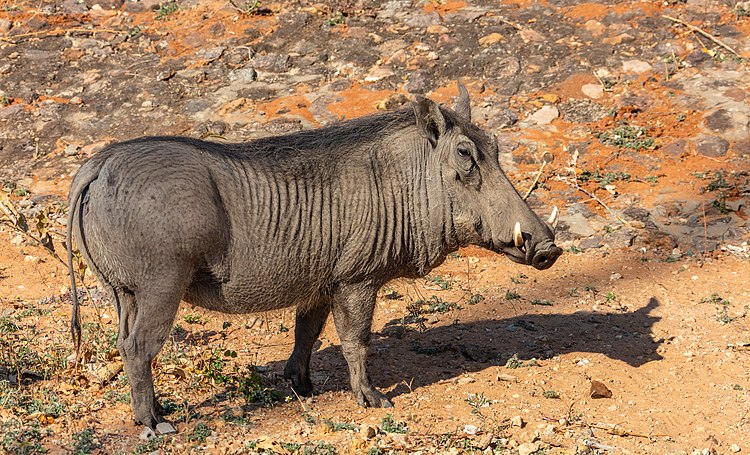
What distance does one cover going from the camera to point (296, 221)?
204 inches

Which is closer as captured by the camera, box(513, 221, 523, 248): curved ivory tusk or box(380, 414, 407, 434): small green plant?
box(380, 414, 407, 434): small green plant

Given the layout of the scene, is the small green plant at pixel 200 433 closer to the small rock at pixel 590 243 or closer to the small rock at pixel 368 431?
the small rock at pixel 368 431

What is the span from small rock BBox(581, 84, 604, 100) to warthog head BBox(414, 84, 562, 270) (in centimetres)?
515

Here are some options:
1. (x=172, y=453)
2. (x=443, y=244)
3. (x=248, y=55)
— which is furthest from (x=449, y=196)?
(x=248, y=55)

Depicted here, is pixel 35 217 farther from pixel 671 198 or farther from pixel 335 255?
pixel 671 198

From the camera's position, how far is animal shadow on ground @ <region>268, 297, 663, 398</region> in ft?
19.8

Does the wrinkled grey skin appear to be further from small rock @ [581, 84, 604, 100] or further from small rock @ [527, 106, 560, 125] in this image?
small rock @ [581, 84, 604, 100]

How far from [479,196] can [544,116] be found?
4.93 meters

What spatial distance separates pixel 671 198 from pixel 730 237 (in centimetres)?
76

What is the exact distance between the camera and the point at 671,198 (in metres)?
8.70

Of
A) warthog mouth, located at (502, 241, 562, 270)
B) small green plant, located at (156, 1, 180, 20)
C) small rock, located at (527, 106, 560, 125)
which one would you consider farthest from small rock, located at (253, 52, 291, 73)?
warthog mouth, located at (502, 241, 562, 270)

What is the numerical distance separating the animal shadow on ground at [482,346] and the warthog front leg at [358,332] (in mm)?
229

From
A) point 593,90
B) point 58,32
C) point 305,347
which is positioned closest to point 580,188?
point 593,90

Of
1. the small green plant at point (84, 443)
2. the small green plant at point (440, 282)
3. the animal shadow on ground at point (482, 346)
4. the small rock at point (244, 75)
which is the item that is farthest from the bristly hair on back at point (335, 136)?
the small rock at point (244, 75)
